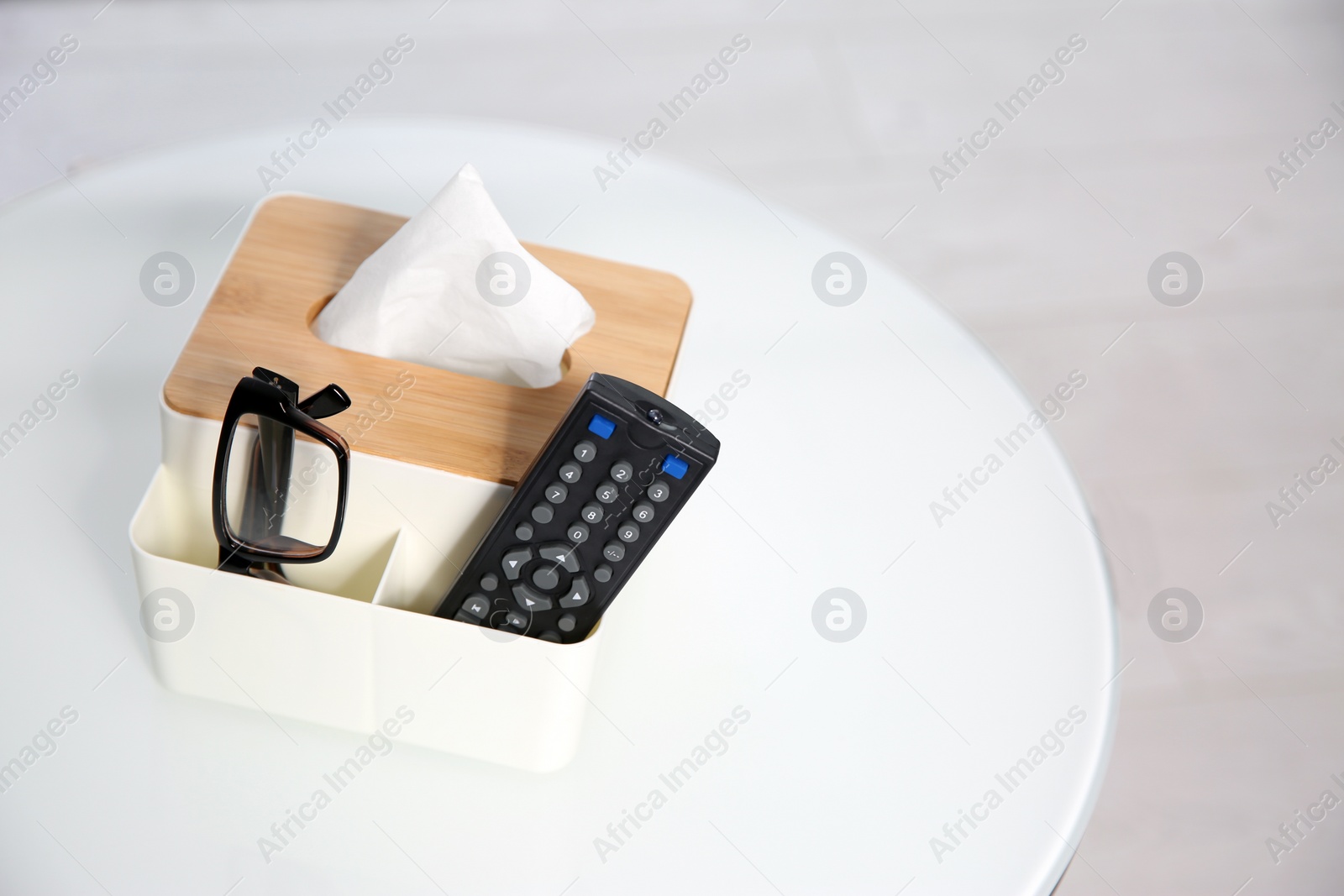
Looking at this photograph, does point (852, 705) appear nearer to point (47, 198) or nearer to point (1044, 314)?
point (47, 198)

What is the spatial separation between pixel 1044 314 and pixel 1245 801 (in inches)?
38.2

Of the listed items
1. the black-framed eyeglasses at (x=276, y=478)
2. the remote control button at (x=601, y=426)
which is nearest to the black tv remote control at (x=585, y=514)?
the remote control button at (x=601, y=426)

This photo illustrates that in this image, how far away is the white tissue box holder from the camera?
73 cm

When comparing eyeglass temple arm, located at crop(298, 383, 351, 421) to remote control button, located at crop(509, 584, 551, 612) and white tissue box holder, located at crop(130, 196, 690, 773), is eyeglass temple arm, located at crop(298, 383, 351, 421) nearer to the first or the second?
white tissue box holder, located at crop(130, 196, 690, 773)

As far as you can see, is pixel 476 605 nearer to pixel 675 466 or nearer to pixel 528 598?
pixel 528 598

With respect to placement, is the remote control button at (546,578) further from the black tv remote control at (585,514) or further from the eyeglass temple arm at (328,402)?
the eyeglass temple arm at (328,402)

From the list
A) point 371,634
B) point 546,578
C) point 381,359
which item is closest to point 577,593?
point 546,578

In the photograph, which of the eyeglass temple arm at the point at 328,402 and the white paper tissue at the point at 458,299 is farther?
the white paper tissue at the point at 458,299

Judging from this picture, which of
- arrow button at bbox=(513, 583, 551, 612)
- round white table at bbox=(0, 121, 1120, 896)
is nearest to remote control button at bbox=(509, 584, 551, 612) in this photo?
arrow button at bbox=(513, 583, 551, 612)

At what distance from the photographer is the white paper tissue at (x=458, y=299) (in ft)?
2.73

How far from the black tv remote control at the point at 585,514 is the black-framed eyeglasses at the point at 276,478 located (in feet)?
0.35

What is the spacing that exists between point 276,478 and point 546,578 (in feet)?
0.63

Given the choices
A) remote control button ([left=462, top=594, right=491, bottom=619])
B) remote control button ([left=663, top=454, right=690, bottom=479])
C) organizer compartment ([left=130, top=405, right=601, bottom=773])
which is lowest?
organizer compartment ([left=130, top=405, right=601, bottom=773])

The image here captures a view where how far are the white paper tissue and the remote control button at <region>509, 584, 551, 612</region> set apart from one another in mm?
189
